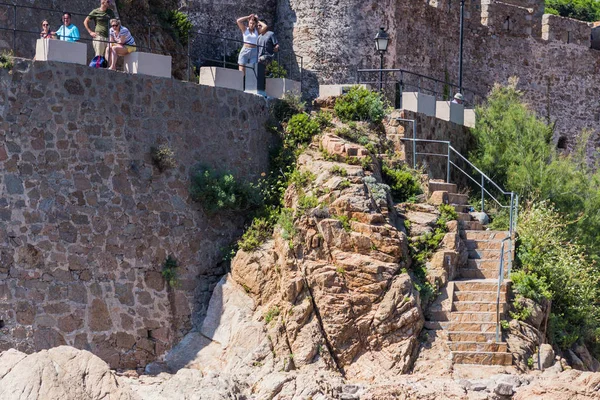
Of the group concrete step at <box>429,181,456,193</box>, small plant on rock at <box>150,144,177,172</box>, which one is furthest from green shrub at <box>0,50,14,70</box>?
concrete step at <box>429,181,456,193</box>

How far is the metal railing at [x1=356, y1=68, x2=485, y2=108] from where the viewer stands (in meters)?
31.8

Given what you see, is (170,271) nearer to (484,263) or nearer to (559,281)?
(484,263)

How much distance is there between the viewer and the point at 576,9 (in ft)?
184

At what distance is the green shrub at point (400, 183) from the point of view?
2731cm

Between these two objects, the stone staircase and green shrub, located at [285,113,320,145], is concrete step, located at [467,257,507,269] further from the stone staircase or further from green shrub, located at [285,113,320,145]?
green shrub, located at [285,113,320,145]

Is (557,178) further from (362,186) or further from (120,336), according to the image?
(120,336)

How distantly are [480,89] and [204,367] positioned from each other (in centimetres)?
1447

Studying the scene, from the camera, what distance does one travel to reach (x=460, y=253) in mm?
26406

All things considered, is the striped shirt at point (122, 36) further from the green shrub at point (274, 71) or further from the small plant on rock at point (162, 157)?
the green shrub at point (274, 71)

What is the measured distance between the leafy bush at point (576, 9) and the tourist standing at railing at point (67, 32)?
106ft

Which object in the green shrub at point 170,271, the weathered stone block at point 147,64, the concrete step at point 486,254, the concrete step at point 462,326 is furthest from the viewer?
the concrete step at point 486,254

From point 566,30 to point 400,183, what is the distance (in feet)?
41.9

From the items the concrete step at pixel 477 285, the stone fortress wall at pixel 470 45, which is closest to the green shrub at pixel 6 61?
the concrete step at pixel 477 285

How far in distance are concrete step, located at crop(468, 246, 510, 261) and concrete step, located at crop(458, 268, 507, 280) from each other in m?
0.26
